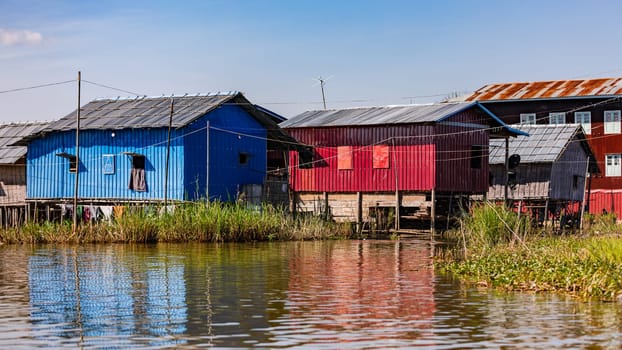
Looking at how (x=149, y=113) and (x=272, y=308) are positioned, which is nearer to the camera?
(x=272, y=308)

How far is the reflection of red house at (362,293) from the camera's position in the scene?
11.0 metres

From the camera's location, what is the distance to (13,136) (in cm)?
3541

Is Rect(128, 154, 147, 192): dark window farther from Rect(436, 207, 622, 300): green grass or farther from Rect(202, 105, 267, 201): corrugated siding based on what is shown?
Rect(436, 207, 622, 300): green grass


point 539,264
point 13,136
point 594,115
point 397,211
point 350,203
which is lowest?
point 539,264

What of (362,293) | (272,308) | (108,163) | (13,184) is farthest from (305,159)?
(272,308)

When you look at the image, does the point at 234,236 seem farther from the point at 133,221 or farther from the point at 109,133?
the point at 109,133

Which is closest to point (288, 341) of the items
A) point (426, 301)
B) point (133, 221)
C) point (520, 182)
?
point (426, 301)

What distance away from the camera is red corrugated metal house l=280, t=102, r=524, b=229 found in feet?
106

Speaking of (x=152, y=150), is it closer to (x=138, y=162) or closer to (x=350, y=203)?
(x=138, y=162)

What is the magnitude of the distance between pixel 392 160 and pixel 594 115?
45.4 ft

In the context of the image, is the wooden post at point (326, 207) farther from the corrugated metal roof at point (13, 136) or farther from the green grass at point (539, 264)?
the green grass at point (539, 264)

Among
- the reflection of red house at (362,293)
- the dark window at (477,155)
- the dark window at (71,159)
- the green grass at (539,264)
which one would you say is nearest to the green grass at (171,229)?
the reflection of red house at (362,293)

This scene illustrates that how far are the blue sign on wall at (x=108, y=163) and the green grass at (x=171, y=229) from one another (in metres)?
4.99

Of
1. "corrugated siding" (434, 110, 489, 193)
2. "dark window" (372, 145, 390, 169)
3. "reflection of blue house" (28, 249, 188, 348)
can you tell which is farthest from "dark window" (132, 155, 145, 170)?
"reflection of blue house" (28, 249, 188, 348)
